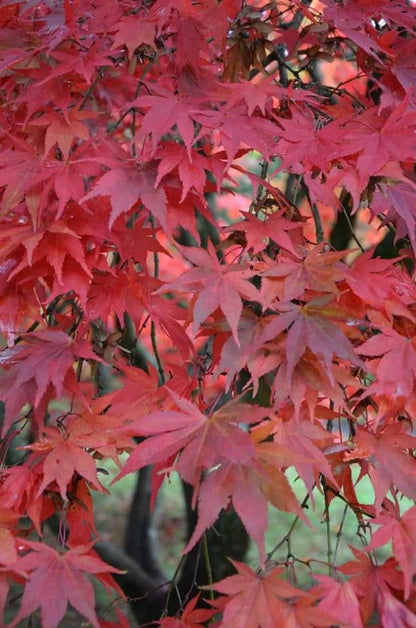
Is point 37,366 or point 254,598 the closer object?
point 254,598

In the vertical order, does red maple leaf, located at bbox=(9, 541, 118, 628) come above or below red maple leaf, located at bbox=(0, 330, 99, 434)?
below

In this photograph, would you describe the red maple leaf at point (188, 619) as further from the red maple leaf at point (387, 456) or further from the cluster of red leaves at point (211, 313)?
the red maple leaf at point (387, 456)

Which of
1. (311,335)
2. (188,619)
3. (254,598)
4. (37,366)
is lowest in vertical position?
(188,619)

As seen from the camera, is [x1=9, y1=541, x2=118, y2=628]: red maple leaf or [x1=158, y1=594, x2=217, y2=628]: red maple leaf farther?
[x1=158, y1=594, x2=217, y2=628]: red maple leaf

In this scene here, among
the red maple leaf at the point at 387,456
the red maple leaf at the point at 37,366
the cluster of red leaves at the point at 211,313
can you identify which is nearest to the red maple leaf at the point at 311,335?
the cluster of red leaves at the point at 211,313

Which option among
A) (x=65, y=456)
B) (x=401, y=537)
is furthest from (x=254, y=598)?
(x=65, y=456)

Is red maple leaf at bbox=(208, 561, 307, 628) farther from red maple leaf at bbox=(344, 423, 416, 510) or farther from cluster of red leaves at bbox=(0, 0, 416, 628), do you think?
red maple leaf at bbox=(344, 423, 416, 510)

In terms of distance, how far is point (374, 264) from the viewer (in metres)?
0.97

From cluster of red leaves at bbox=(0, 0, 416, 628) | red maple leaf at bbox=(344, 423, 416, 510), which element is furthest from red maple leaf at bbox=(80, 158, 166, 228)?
red maple leaf at bbox=(344, 423, 416, 510)

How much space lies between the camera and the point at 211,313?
97 cm

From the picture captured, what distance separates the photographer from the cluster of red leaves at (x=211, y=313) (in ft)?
2.68

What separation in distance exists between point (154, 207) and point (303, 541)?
3.80 metres

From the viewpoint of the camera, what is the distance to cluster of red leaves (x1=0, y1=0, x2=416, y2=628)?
818 millimetres

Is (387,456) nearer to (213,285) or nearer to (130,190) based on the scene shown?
(213,285)
